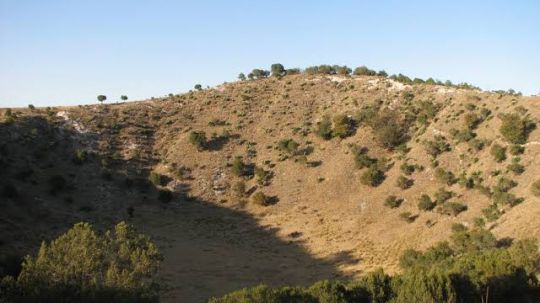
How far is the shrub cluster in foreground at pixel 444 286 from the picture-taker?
24.7m

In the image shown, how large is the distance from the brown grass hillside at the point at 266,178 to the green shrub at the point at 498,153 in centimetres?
46

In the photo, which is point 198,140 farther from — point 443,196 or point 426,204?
point 443,196

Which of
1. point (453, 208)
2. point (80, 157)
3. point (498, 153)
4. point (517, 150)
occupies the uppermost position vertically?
point (517, 150)

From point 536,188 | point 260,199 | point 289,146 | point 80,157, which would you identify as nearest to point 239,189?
point 260,199

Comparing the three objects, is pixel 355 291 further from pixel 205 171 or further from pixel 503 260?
pixel 205 171

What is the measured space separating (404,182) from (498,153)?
1024 cm

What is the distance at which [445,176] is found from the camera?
54.1 m

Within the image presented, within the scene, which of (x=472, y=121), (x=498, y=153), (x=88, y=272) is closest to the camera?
(x=88, y=272)

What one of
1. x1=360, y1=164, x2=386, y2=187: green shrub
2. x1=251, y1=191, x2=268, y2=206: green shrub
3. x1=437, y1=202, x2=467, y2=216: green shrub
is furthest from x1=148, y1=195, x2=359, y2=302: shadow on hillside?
x1=360, y1=164, x2=386, y2=187: green shrub

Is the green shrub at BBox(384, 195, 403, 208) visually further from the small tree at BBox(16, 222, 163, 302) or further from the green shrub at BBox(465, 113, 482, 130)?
the small tree at BBox(16, 222, 163, 302)

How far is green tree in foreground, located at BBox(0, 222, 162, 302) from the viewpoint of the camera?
872 inches

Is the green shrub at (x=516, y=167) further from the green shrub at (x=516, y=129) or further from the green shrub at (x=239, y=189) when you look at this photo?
the green shrub at (x=239, y=189)

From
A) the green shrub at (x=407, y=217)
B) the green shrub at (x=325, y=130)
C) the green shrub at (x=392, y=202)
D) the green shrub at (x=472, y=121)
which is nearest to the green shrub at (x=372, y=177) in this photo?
the green shrub at (x=392, y=202)

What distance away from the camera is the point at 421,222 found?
49.7 metres
